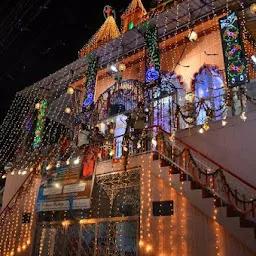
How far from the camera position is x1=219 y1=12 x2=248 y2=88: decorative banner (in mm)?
10766

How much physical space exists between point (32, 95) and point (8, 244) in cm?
1023

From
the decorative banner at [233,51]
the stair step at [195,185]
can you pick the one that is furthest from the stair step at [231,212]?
the decorative banner at [233,51]

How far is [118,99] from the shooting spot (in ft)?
51.5

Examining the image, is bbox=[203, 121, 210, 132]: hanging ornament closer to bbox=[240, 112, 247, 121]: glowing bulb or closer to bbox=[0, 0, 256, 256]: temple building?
bbox=[0, 0, 256, 256]: temple building

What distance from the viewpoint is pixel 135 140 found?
36.1 ft

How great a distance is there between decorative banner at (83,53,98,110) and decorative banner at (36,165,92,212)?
442cm

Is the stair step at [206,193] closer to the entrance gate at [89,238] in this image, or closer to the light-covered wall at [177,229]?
the light-covered wall at [177,229]

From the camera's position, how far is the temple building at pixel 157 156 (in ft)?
29.1

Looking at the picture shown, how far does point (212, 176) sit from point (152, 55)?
6887 mm

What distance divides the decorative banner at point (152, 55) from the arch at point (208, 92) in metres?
1.79

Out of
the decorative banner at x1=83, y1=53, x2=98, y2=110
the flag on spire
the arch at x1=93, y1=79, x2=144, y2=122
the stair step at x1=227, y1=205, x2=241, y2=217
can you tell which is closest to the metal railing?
the stair step at x1=227, y1=205, x2=241, y2=217

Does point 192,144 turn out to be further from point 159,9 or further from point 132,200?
point 159,9

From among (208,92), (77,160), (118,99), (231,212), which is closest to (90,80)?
(118,99)

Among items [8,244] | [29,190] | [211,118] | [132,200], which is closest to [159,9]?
[211,118]
